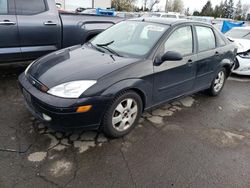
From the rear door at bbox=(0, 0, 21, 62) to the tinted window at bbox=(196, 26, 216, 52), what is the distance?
10.8ft

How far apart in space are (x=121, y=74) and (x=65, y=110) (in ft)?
2.51

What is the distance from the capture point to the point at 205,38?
388 centimetres

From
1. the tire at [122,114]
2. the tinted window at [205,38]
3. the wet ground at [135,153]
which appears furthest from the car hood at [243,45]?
the tire at [122,114]

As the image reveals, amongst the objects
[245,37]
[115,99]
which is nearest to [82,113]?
[115,99]

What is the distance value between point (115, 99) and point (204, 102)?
2.36 m

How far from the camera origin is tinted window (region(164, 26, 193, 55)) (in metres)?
3.20

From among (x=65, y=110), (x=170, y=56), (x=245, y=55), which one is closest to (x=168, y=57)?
(x=170, y=56)

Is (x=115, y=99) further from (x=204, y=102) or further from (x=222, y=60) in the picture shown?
(x=222, y=60)

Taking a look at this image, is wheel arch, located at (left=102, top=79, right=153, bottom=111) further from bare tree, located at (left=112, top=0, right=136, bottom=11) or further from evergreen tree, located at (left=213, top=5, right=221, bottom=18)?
evergreen tree, located at (left=213, top=5, right=221, bottom=18)

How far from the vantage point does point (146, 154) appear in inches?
105

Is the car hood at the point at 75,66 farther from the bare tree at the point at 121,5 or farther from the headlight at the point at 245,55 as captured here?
the bare tree at the point at 121,5

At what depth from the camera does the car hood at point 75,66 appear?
8.36ft

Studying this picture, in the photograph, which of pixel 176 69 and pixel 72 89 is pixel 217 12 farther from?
pixel 72 89

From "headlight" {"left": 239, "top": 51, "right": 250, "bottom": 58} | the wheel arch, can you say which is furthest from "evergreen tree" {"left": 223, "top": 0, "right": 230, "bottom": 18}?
the wheel arch
